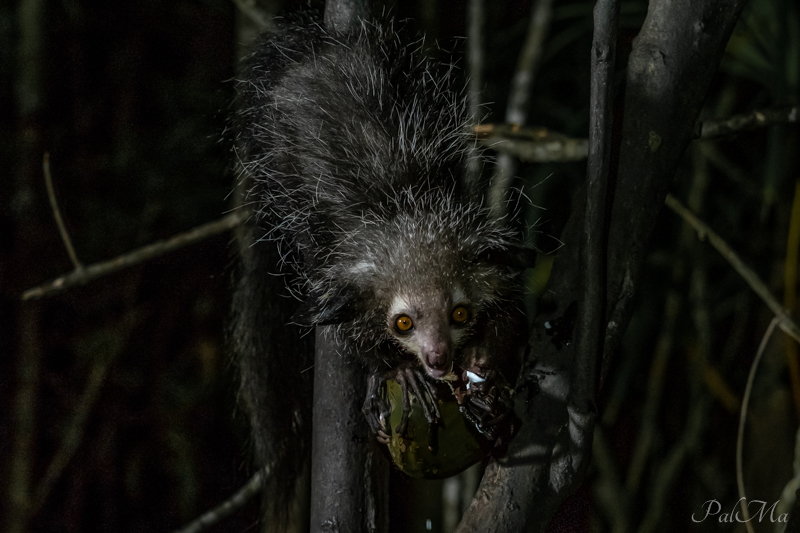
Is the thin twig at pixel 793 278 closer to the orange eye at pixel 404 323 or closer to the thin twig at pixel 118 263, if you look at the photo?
the orange eye at pixel 404 323

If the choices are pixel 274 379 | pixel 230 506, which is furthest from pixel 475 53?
pixel 230 506

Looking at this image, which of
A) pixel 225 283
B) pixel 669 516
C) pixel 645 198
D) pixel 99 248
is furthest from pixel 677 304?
pixel 99 248

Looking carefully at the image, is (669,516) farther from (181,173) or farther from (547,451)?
(181,173)

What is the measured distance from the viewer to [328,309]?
98 cm

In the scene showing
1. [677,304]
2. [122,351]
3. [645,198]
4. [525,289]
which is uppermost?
[645,198]

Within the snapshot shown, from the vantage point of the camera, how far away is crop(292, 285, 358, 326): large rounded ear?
98 centimetres

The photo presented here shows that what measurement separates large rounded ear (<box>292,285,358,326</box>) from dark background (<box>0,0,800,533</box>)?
466mm

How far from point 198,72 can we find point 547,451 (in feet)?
3.68

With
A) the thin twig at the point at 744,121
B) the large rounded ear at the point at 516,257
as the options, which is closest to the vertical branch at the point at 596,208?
the large rounded ear at the point at 516,257

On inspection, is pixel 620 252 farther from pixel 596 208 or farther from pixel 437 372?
pixel 437 372

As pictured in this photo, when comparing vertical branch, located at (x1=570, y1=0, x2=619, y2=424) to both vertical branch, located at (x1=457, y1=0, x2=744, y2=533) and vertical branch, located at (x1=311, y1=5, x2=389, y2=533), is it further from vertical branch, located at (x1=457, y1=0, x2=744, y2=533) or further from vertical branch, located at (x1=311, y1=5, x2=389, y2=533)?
vertical branch, located at (x1=311, y1=5, x2=389, y2=533)

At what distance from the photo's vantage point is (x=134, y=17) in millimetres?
1363

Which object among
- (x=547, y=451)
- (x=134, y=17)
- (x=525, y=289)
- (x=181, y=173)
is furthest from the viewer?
(x=181, y=173)

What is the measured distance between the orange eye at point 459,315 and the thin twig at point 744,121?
547mm
